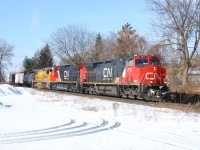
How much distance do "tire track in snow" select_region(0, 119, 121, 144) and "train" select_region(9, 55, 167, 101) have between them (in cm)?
1029

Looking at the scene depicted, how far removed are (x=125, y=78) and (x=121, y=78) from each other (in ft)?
2.19

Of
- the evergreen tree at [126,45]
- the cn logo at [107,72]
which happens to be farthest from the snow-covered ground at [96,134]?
the evergreen tree at [126,45]

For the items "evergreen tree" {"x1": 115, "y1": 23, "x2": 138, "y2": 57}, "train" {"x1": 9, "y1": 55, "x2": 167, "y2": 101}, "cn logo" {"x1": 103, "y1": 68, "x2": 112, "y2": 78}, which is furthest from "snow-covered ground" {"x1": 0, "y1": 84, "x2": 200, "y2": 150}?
"evergreen tree" {"x1": 115, "y1": 23, "x2": 138, "y2": 57}

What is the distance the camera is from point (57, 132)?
7875 mm

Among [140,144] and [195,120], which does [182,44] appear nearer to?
[195,120]

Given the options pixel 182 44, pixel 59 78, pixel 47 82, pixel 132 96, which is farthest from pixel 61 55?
pixel 132 96

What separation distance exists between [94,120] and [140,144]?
3.53 m

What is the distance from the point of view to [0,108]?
1299 cm

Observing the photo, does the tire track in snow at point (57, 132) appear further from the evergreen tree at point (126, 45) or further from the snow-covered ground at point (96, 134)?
the evergreen tree at point (126, 45)

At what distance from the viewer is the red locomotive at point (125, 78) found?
19.4 meters

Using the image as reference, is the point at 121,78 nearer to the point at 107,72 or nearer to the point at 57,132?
the point at 107,72

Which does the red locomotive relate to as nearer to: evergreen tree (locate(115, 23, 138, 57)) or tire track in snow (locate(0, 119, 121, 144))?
tire track in snow (locate(0, 119, 121, 144))

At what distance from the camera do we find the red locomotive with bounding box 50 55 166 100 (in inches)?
765

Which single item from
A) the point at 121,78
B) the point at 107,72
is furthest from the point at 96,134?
the point at 107,72
